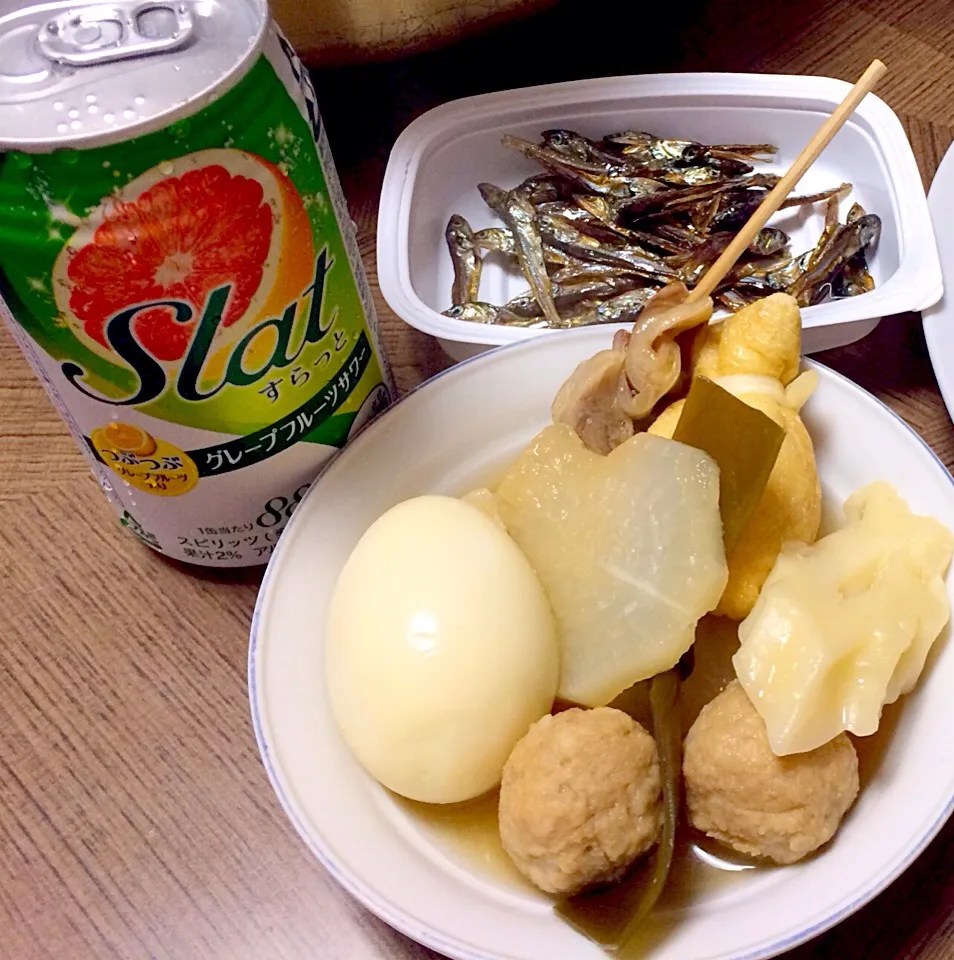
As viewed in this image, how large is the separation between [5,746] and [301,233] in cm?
54

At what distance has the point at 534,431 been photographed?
0.92 meters

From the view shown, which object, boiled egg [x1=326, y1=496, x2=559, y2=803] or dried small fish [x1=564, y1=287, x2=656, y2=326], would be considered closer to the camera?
boiled egg [x1=326, y1=496, x2=559, y2=803]

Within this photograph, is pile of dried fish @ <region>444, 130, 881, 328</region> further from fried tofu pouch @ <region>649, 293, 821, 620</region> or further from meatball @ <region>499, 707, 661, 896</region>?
meatball @ <region>499, 707, 661, 896</region>

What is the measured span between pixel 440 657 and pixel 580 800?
0.14m

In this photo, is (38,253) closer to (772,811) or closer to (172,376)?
(172,376)

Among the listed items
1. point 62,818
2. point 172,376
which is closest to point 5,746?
point 62,818

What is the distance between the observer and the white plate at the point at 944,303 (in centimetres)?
90

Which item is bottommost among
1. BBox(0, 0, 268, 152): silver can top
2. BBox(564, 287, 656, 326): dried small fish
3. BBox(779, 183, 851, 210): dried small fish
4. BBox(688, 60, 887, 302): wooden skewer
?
BBox(564, 287, 656, 326): dried small fish

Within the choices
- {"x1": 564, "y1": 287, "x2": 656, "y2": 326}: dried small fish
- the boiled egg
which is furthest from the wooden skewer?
the boiled egg

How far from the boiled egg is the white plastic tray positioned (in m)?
0.39

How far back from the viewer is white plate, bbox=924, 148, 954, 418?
904mm

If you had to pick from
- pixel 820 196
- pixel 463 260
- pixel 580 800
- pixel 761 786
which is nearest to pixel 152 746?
pixel 580 800

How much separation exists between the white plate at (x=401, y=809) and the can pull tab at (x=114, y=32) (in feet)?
1.18

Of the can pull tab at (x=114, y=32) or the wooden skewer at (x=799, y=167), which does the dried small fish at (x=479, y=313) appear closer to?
the wooden skewer at (x=799, y=167)
